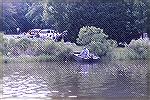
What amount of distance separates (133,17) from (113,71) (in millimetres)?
805

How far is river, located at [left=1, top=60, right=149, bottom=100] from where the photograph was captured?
448 cm

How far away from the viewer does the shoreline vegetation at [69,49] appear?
452cm

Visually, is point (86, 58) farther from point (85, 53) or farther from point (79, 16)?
point (79, 16)

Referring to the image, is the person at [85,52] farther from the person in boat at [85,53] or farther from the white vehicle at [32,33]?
the white vehicle at [32,33]

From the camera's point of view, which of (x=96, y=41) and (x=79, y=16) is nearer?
(x=79, y=16)

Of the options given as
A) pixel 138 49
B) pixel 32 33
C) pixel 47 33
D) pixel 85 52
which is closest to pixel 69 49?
pixel 85 52

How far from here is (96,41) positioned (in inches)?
183

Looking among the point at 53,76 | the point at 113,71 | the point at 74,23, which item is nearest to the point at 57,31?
the point at 74,23

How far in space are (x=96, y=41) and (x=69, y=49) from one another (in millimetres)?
411

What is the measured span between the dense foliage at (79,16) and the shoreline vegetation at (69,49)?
0.37ft

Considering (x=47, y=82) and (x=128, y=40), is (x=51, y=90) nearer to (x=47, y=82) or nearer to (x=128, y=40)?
(x=47, y=82)

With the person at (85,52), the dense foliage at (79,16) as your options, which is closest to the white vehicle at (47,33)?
the dense foliage at (79,16)

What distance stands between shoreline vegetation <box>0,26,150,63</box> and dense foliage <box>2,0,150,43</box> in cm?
11

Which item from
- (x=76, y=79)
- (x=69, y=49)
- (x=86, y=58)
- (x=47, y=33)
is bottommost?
(x=76, y=79)
